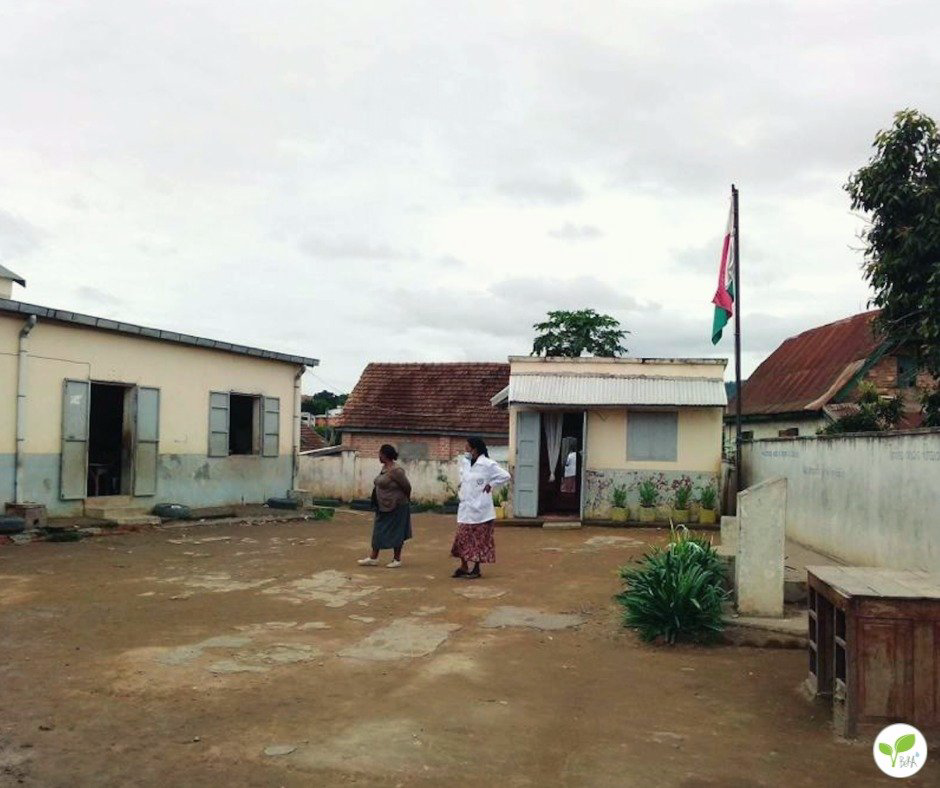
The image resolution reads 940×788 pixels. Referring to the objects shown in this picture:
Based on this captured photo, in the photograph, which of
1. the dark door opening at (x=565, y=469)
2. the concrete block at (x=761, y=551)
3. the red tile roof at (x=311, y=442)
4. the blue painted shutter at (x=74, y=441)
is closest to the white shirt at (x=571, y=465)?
the dark door opening at (x=565, y=469)

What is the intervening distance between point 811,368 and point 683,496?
28.8 feet

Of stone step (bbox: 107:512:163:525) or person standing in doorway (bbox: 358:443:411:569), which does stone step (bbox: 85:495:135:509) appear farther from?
person standing in doorway (bbox: 358:443:411:569)

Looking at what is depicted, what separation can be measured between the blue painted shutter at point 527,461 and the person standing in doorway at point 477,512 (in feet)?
26.2

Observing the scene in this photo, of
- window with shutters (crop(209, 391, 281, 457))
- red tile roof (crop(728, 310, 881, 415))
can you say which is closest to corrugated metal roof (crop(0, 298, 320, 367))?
window with shutters (crop(209, 391, 281, 457))

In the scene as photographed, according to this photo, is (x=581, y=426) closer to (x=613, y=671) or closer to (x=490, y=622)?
(x=490, y=622)

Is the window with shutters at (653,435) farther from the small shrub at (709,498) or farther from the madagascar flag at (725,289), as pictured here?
the madagascar flag at (725,289)

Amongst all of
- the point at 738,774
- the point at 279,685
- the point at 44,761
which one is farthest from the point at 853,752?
the point at 44,761

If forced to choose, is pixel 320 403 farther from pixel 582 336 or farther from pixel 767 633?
pixel 767 633

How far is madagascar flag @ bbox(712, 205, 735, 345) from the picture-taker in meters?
17.4

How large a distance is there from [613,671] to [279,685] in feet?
7.41

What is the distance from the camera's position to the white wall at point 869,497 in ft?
26.4

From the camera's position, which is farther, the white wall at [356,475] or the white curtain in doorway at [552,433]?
the white wall at [356,475]

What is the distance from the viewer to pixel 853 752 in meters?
4.59

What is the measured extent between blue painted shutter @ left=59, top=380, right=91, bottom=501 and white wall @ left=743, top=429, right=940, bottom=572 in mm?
11000
